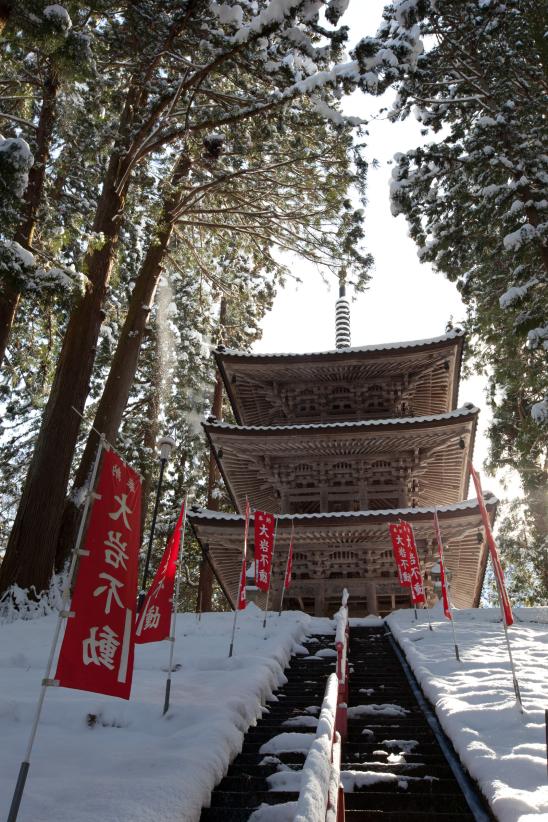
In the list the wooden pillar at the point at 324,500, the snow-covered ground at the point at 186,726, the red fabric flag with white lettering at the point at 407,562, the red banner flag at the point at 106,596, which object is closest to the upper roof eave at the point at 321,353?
the wooden pillar at the point at 324,500

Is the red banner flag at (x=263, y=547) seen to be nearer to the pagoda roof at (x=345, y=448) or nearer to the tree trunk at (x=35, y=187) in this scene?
the pagoda roof at (x=345, y=448)

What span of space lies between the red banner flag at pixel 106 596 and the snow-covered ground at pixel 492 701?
90.3 inches

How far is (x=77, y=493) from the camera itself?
9.88m

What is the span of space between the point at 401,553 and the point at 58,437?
653 centimetres

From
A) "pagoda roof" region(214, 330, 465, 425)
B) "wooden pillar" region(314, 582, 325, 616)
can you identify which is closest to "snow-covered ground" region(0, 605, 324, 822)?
"wooden pillar" region(314, 582, 325, 616)

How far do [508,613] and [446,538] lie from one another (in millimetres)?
8485

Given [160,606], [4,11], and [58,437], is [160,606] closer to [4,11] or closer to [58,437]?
[58,437]

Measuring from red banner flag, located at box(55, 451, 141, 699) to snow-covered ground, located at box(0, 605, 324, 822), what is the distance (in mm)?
529

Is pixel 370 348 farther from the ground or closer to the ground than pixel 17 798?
farther from the ground

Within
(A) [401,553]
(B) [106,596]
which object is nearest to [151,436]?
(A) [401,553]

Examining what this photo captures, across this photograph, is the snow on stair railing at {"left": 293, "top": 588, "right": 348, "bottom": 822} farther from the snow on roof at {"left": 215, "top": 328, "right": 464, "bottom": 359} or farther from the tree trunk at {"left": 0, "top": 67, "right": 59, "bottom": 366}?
the snow on roof at {"left": 215, "top": 328, "right": 464, "bottom": 359}

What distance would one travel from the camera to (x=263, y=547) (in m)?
10.5

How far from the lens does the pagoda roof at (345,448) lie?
574 inches

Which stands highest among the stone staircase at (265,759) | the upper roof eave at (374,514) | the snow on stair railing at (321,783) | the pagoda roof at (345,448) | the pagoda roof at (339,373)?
the pagoda roof at (339,373)
